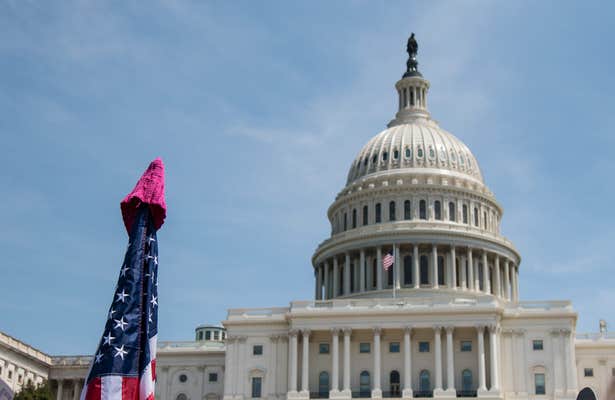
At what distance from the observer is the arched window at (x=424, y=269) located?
108988 mm

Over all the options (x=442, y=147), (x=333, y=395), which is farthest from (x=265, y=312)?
(x=442, y=147)

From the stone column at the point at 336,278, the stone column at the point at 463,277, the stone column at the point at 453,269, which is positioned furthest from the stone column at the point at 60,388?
the stone column at the point at 463,277

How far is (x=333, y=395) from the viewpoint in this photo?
90625 mm

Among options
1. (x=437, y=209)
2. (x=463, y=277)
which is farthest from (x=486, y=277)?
(x=437, y=209)

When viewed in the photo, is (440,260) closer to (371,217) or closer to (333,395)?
(371,217)

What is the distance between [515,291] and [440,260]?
35.3 feet

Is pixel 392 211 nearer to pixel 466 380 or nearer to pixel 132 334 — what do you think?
pixel 466 380

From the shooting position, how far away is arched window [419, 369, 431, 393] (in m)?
91.6

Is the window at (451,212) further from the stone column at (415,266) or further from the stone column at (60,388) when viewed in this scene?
the stone column at (60,388)

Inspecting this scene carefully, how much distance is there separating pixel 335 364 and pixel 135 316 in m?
75.5

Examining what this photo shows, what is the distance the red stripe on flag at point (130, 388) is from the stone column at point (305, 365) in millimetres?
74963

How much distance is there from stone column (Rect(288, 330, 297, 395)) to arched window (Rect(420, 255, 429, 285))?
68.3 feet

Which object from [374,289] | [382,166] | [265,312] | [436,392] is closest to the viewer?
[436,392]

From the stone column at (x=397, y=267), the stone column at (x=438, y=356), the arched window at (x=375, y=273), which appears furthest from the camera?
the arched window at (x=375, y=273)
